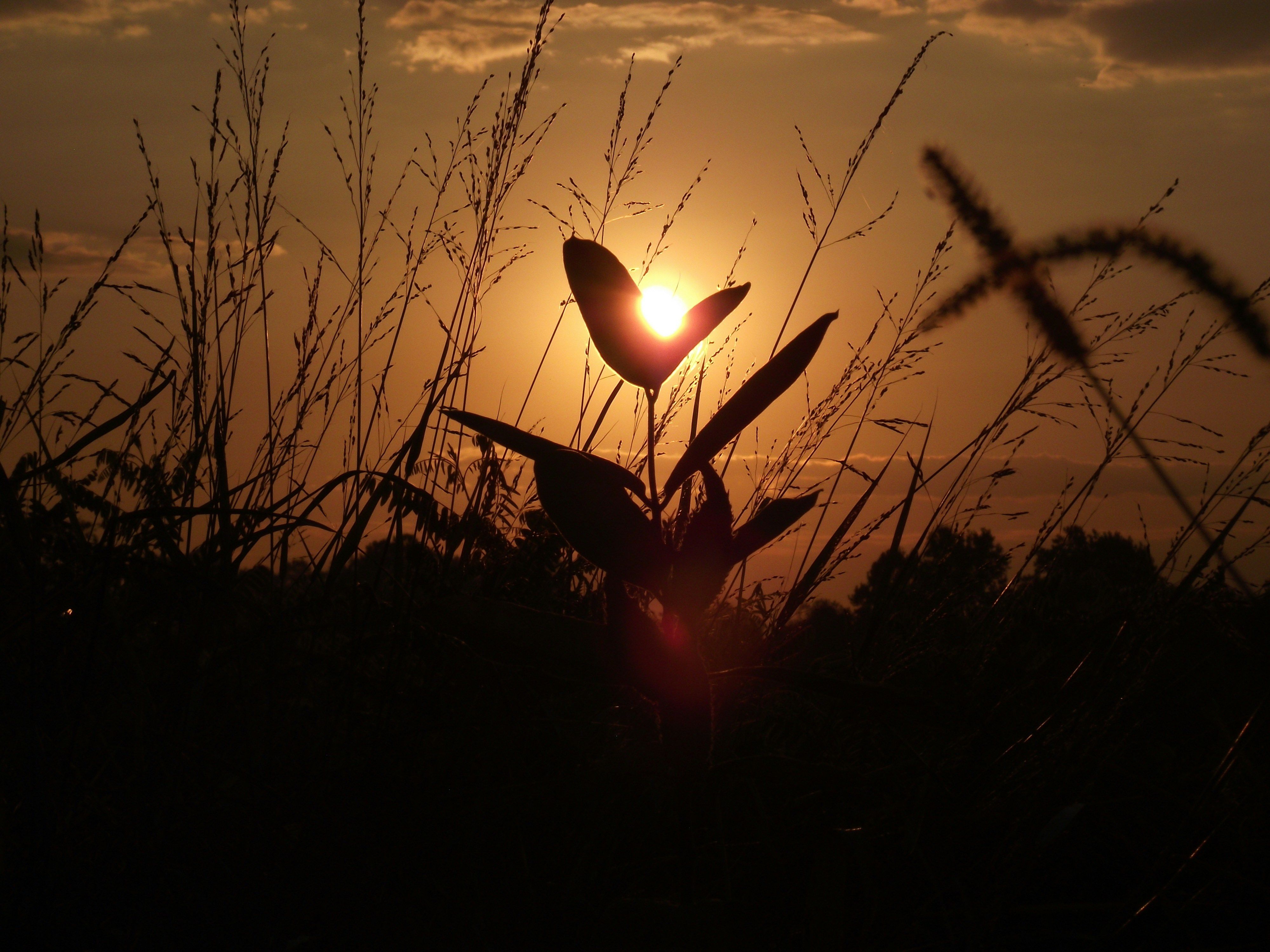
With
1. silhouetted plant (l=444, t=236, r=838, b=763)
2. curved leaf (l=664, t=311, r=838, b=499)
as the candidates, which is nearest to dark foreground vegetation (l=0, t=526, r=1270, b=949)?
silhouetted plant (l=444, t=236, r=838, b=763)

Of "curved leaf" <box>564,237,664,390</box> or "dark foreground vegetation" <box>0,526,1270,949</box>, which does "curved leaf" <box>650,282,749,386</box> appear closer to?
"curved leaf" <box>564,237,664,390</box>

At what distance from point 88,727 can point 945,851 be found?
3.45ft

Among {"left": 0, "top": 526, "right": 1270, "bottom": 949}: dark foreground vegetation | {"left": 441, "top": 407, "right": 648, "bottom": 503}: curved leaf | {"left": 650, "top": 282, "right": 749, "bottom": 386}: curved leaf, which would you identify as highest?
{"left": 650, "top": 282, "right": 749, "bottom": 386}: curved leaf

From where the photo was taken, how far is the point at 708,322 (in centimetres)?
86

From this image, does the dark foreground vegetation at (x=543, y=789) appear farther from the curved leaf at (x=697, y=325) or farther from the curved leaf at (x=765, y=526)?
the curved leaf at (x=697, y=325)

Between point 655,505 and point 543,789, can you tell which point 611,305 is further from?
point 543,789

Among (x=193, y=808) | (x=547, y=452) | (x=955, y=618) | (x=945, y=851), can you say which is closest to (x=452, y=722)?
(x=193, y=808)

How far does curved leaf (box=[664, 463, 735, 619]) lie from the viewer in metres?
0.81

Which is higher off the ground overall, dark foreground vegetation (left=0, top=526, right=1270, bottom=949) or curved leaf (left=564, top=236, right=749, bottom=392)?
curved leaf (left=564, top=236, right=749, bottom=392)

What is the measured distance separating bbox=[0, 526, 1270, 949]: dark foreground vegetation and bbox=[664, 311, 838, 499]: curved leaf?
0.58 feet

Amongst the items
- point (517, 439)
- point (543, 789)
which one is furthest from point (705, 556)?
point (543, 789)

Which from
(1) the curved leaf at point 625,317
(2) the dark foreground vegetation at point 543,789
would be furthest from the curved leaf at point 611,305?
(2) the dark foreground vegetation at point 543,789

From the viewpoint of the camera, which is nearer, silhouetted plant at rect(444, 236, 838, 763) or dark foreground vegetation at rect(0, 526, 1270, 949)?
silhouetted plant at rect(444, 236, 838, 763)

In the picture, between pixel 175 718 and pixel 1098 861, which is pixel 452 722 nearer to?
pixel 175 718
